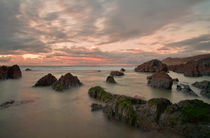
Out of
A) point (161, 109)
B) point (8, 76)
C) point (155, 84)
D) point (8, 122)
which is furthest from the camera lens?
point (8, 76)

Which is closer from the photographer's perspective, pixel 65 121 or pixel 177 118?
pixel 177 118

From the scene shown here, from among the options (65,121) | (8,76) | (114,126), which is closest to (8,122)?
(65,121)

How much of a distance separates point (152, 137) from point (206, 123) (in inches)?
116

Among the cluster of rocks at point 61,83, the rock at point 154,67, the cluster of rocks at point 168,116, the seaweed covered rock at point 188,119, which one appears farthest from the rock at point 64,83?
the rock at point 154,67

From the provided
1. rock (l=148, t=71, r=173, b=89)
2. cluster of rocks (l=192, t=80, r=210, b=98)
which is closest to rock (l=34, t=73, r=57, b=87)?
rock (l=148, t=71, r=173, b=89)

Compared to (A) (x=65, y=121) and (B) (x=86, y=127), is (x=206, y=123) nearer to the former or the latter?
(B) (x=86, y=127)

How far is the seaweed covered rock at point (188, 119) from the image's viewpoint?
239 inches

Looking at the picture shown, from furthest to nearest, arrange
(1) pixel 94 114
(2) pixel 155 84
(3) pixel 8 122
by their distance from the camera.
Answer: (2) pixel 155 84 < (1) pixel 94 114 < (3) pixel 8 122

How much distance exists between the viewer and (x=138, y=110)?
8.08 m

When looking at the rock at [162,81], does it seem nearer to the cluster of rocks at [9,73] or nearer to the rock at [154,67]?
the cluster of rocks at [9,73]

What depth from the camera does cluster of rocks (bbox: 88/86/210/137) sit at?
6285 millimetres

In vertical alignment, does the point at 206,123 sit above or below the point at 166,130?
above

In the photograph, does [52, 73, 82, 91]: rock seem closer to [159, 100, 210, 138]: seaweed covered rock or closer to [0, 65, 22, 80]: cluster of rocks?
[159, 100, 210, 138]: seaweed covered rock

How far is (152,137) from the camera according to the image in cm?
644
